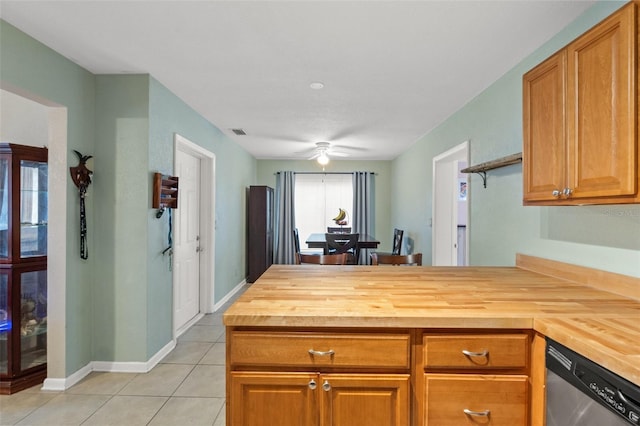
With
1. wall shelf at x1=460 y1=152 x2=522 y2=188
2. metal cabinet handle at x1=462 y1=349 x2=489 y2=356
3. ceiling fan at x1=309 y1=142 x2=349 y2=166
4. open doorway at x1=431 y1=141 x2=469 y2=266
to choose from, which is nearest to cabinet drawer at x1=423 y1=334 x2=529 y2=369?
metal cabinet handle at x1=462 y1=349 x2=489 y2=356

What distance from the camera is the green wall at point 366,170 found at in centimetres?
706

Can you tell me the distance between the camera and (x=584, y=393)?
106cm

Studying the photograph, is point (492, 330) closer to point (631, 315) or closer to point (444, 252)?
point (631, 315)

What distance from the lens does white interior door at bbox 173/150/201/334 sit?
3678mm

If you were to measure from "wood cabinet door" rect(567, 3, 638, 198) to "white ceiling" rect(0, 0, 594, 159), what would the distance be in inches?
21.8

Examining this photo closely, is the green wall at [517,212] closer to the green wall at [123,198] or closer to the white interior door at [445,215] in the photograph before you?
the white interior door at [445,215]

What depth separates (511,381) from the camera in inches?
51.9

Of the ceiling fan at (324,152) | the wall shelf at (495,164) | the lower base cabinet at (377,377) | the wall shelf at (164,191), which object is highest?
the ceiling fan at (324,152)

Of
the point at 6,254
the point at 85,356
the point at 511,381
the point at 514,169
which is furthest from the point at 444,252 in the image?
the point at 6,254

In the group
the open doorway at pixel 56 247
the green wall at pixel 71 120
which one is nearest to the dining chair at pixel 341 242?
the green wall at pixel 71 120

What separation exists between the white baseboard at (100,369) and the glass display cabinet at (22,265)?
191mm

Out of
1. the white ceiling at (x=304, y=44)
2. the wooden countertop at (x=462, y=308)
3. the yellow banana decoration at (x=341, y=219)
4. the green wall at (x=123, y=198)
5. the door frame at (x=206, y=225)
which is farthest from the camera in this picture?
the yellow banana decoration at (x=341, y=219)

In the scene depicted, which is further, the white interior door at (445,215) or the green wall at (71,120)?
the white interior door at (445,215)

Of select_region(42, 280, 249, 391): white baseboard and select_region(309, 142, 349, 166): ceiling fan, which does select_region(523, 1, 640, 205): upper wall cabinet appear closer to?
select_region(42, 280, 249, 391): white baseboard
